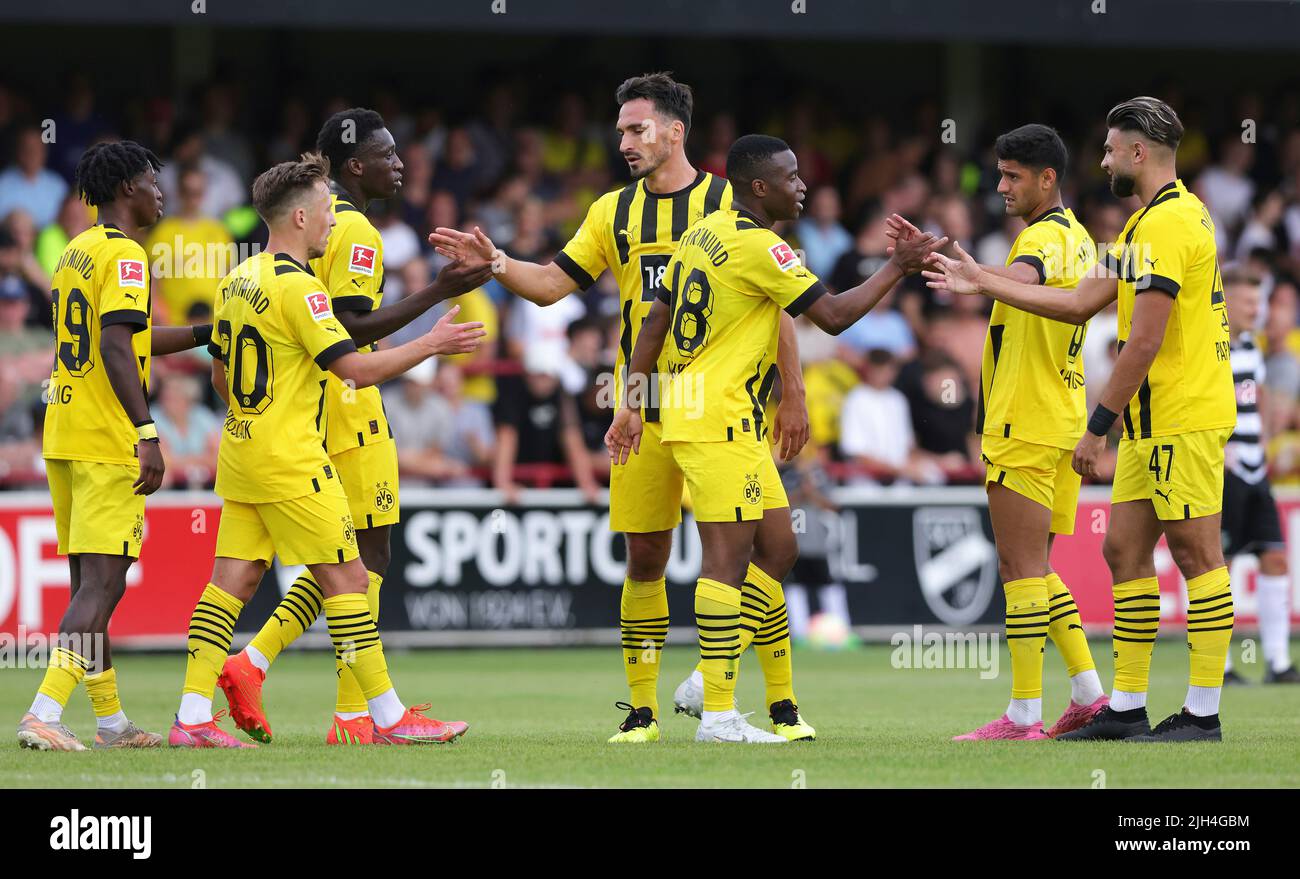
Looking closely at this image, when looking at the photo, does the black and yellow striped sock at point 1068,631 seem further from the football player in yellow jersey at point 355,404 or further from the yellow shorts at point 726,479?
the football player in yellow jersey at point 355,404

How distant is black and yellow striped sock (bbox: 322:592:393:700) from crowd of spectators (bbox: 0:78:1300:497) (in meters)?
5.91

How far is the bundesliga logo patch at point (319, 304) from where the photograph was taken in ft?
24.0

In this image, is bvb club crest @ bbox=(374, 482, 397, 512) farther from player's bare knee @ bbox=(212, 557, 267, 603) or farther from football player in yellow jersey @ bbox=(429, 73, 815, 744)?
football player in yellow jersey @ bbox=(429, 73, 815, 744)

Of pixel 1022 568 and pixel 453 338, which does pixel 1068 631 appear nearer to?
pixel 1022 568

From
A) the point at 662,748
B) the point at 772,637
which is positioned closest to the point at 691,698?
the point at 772,637

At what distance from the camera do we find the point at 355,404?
811 cm

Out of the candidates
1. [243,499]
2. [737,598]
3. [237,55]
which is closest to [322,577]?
[243,499]

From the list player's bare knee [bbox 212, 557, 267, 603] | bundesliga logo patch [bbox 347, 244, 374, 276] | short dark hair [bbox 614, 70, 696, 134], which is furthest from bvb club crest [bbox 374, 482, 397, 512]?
short dark hair [bbox 614, 70, 696, 134]

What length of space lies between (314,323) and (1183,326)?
360cm

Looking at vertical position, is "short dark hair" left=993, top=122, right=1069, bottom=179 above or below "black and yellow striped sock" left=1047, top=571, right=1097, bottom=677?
above

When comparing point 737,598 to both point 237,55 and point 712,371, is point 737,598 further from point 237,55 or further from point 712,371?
point 237,55

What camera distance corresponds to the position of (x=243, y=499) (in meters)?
7.49

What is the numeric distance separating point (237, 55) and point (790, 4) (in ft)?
20.3

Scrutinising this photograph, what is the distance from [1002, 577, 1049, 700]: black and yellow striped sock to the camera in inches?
305
